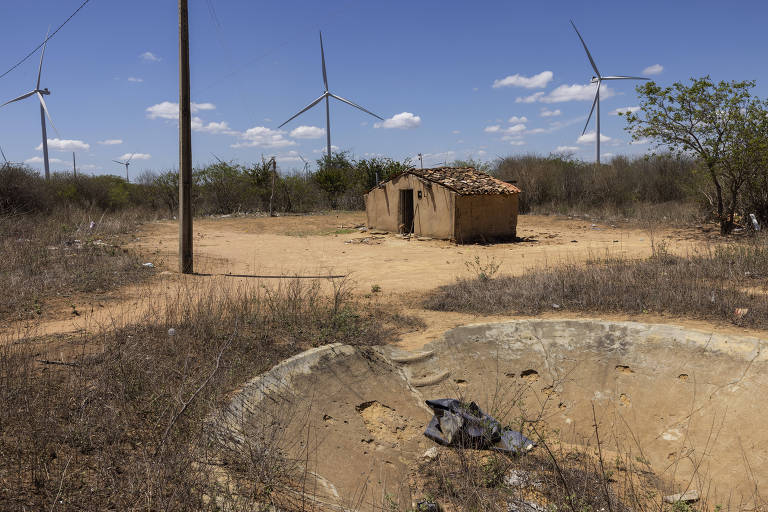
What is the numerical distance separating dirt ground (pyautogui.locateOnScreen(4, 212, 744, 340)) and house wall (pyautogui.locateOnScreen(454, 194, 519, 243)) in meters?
0.67

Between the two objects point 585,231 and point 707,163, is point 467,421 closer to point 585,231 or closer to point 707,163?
point 707,163

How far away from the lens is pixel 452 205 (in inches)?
616

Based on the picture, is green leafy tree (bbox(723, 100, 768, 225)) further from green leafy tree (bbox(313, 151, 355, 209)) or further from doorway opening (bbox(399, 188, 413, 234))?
green leafy tree (bbox(313, 151, 355, 209))

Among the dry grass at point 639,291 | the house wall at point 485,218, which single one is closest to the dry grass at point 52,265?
the dry grass at point 639,291

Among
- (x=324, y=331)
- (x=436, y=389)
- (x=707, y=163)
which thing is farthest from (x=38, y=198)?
(x=707, y=163)

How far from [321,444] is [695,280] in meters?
6.42

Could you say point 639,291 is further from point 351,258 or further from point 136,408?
point 351,258

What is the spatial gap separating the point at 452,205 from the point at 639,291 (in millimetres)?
8801

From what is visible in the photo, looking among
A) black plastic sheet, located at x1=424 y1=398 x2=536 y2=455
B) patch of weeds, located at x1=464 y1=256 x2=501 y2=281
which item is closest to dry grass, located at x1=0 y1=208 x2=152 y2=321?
black plastic sheet, located at x1=424 y1=398 x2=536 y2=455

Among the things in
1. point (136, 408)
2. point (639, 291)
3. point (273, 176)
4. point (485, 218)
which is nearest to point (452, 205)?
point (485, 218)

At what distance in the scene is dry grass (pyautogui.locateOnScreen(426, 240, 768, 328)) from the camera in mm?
6543

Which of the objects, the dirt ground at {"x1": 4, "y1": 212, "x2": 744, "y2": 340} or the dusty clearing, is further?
the dusty clearing

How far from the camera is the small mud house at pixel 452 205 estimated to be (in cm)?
1574

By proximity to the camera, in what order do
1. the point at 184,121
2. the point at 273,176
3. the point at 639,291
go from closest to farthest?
the point at 639,291 → the point at 184,121 → the point at 273,176
